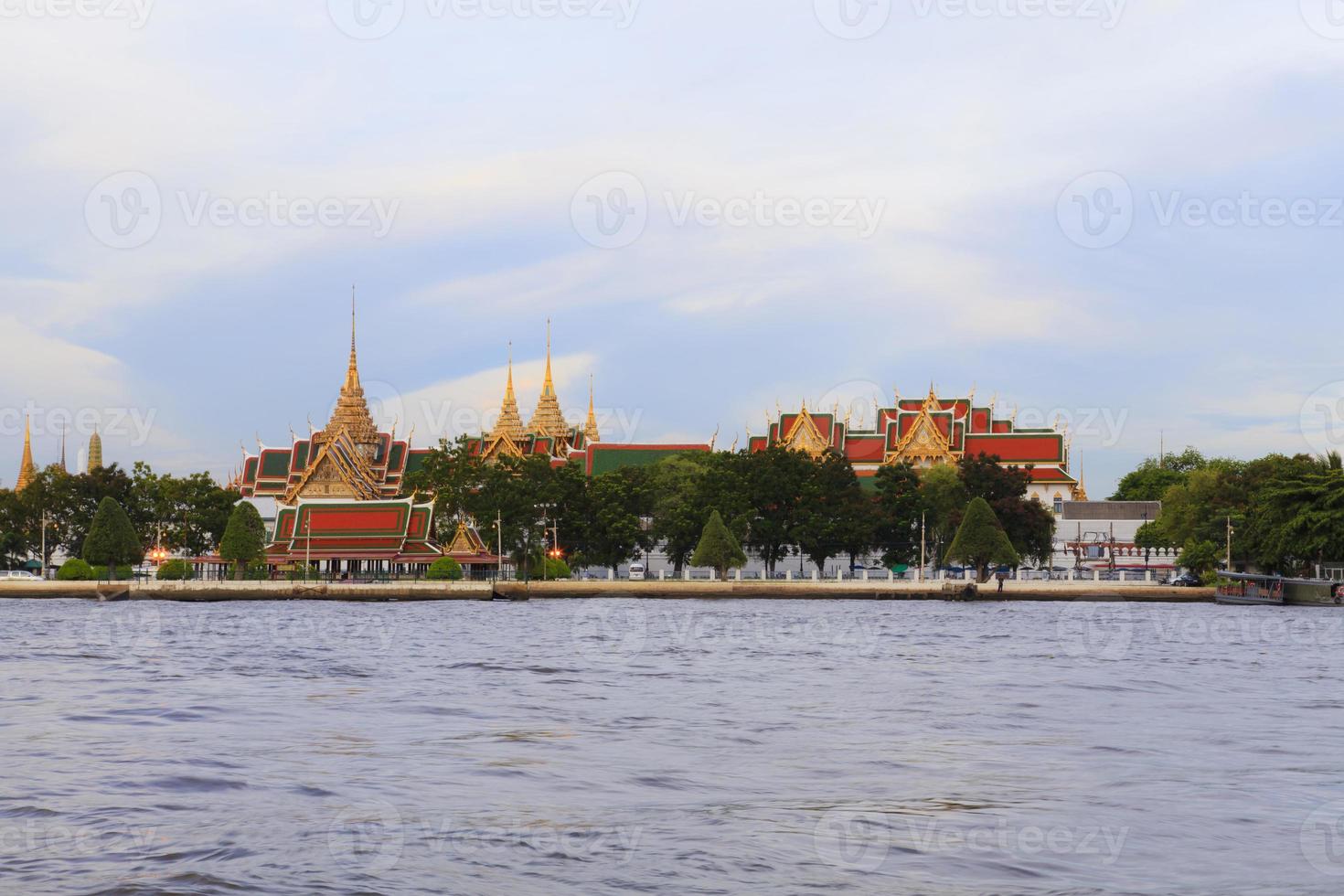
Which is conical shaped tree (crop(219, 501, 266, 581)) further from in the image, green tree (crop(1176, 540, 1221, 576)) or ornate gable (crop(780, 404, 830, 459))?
green tree (crop(1176, 540, 1221, 576))

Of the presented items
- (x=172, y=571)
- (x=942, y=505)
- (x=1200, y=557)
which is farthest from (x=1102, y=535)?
(x=172, y=571)

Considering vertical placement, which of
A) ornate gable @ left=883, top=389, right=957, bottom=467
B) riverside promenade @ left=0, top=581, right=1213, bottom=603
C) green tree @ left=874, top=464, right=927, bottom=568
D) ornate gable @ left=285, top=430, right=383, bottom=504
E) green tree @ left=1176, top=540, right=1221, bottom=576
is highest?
ornate gable @ left=883, top=389, right=957, bottom=467

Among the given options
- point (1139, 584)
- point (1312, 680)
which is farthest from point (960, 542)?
point (1312, 680)

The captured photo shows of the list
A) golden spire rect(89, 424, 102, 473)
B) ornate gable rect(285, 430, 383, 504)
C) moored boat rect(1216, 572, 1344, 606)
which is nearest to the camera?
moored boat rect(1216, 572, 1344, 606)

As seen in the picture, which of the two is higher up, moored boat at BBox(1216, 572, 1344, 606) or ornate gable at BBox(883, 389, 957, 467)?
ornate gable at BBox(883, 389, 957, 467)

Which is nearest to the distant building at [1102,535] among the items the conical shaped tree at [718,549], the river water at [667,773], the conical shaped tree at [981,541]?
the conical shaped tree at [981,541]

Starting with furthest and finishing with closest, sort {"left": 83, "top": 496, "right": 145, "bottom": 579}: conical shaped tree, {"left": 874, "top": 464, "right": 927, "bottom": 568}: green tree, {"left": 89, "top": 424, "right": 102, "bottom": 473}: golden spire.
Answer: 1. {"left": 89, "top": 424, "right": 102, "bottom": 473}: golden spire
2. {"left": 874, "top": 464, "right": 927, "bottom": 568}: green tree
3. {"left": 83, "top": 496, "right": 145, "bottom": 579}: conical shaped tree

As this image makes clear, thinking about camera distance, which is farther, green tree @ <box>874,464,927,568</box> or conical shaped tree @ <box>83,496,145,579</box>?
green tree @ <box>874,464,927,568</box>

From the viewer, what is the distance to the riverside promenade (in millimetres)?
70188

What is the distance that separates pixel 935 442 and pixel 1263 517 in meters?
40.5

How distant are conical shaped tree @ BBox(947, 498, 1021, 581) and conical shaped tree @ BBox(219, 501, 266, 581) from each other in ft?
119

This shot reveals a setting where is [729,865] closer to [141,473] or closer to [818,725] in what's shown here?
[818,725]

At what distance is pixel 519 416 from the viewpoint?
128 meters

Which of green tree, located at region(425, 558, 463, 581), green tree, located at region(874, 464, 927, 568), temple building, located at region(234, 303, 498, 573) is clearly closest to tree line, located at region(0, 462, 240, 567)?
temple building, located at region(234, 303, 498, 573)
